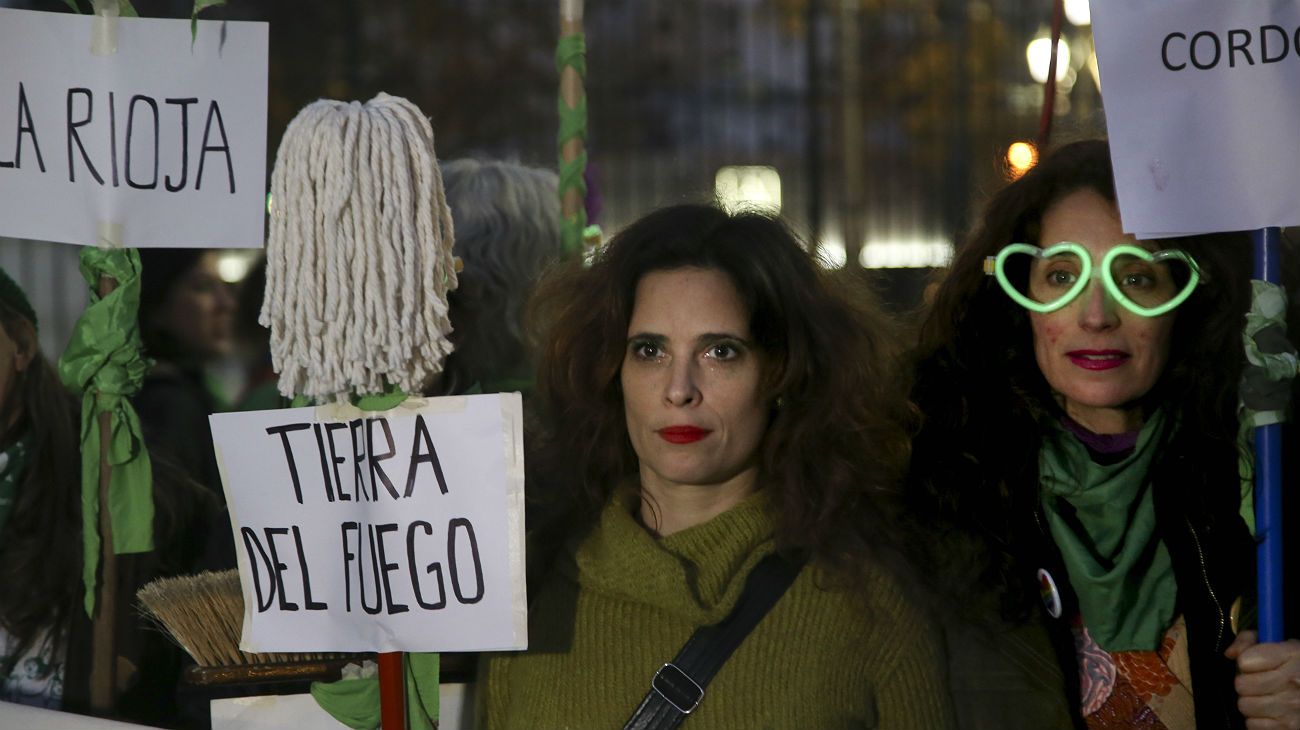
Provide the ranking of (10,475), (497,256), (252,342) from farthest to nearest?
(252,342) < (497,256) < (10,475)

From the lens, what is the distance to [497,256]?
2939 mm

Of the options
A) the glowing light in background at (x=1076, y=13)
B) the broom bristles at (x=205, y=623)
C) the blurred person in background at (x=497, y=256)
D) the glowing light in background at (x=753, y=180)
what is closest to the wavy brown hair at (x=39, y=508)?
the broom bristles at (x=205, y=623)

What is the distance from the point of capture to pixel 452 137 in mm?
6000

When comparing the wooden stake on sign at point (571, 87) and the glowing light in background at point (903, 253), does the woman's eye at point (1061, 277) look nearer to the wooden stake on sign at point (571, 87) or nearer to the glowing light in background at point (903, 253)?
the wooden stake on sign at point (571, 87)

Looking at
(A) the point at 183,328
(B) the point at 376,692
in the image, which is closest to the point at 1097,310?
(B) the point at 376,692

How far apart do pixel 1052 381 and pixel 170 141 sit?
1331mm

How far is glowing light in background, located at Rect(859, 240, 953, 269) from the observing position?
5625 millimetres

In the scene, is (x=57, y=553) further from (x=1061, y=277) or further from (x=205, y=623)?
(x=1061, y=277)

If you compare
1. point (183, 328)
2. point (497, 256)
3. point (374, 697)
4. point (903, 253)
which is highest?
point (903, 253)

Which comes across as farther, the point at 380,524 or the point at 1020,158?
the point at 1020,158

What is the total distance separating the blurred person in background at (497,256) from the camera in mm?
2850

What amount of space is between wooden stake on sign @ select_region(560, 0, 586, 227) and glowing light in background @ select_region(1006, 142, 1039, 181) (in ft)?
2.29

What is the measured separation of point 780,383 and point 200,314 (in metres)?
2.83

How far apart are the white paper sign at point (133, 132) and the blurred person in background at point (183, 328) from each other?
1567mm
